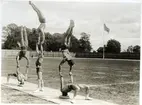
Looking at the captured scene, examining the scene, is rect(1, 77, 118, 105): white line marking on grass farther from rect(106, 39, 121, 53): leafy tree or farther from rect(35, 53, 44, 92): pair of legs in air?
rect(106, 39, 121, 53): leafy tree

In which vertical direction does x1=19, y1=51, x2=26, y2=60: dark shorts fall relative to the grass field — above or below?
above

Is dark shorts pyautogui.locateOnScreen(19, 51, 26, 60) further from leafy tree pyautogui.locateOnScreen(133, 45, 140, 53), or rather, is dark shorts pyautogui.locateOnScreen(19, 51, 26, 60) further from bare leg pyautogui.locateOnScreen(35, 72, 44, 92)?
A: leafy tree pyautogui.locateOnScreen(133, 45, 140, 53)

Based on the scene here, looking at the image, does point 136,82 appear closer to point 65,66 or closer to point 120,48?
point 120,48

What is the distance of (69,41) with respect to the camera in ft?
11.2

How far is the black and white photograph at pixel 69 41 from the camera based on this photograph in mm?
3426

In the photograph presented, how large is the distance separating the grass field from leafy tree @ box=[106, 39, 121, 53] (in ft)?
0.35

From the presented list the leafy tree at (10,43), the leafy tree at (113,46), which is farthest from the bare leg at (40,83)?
the leafy tree at (113,46)

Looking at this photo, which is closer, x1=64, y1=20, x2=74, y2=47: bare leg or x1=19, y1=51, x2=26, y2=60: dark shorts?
x1=64, y1=20, x2=74, y2=47: bare leg

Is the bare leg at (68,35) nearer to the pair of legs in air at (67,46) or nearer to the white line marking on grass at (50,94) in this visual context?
the pair of legs in air at (67,46)

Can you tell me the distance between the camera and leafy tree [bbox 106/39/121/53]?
11.4ft

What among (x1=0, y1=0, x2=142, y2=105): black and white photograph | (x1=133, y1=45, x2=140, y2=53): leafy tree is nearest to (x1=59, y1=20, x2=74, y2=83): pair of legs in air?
(x1=0, y1=0, x2=142, y2=105): black and white photograph

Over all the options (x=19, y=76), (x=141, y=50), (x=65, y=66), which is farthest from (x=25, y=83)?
(x=141, y=50)

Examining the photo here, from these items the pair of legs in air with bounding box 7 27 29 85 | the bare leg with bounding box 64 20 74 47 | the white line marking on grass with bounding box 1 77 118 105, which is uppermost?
the bare leg with bounding box 64 20 74 47

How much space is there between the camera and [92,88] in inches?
138
